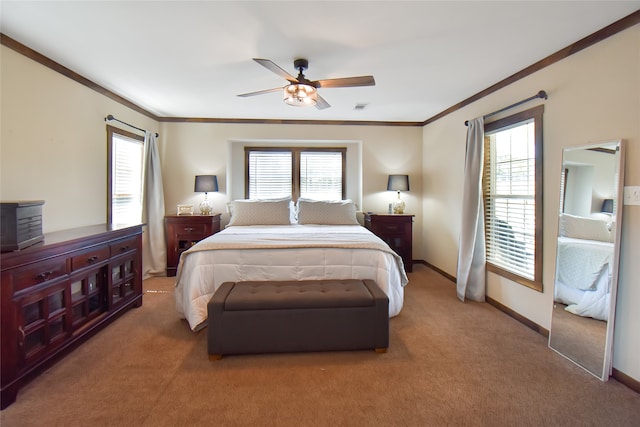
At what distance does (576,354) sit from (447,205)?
2.42 meters

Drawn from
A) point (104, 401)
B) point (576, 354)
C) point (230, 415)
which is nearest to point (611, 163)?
point (576, 354)

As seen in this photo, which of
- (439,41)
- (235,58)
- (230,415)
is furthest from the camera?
(235,58)

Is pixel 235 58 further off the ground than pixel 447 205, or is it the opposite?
pixel 235 58

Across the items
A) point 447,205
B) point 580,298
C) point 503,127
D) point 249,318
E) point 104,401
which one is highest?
point 503,127

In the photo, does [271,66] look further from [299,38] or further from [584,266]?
[584,266]

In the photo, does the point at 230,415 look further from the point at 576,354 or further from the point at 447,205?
the point at 447,205

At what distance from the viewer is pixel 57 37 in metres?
2.29

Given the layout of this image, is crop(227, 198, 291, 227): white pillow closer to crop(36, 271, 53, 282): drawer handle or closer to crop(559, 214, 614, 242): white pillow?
crop(36, 271, 53, 282): drawer handle

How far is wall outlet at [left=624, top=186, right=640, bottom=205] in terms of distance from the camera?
1.90 meters

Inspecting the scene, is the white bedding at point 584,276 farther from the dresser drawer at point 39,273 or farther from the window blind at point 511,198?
the dresser drawer at point 39,273

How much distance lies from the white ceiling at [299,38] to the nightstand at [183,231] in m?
1.75

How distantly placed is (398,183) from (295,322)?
10.5ft

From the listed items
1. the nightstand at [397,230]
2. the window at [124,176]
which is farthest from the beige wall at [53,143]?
the nightstand at [397,230]

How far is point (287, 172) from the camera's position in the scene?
16.8 feet
